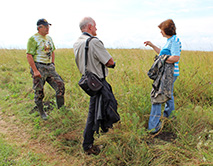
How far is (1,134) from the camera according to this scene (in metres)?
3.83

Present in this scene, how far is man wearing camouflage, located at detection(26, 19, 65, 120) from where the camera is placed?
392cm

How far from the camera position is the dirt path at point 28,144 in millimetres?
3050

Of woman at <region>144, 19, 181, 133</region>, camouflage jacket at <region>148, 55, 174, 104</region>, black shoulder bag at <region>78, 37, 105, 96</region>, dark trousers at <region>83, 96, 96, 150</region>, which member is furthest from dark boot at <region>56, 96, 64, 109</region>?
camouflage jacket at <region>148, 55, 174, 104</region>

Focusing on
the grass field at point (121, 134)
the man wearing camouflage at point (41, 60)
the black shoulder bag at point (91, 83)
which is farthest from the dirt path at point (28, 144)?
the black shoulder bag at point (91, 83)

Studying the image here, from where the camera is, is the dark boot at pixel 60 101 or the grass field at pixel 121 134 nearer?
the grass field at pixel 121 134

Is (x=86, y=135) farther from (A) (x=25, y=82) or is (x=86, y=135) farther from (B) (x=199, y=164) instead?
(A) (x=25, y=82)

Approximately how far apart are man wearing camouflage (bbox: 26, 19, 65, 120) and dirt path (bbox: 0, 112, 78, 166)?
0.64 m

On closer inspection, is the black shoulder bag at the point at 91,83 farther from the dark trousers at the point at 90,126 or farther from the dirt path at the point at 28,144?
the dirt path at the point at 28,144

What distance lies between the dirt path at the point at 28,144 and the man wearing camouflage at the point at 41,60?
0.64 metres

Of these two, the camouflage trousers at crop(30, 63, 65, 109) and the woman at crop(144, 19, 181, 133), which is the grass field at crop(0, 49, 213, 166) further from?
the camouflage trousers at crop(30, 63, 65, 109)

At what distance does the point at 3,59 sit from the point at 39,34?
8.24m

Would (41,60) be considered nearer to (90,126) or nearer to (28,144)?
(28,144)

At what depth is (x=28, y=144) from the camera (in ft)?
11.5

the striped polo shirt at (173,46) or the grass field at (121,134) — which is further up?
the striped polo shirt at (173,46)
